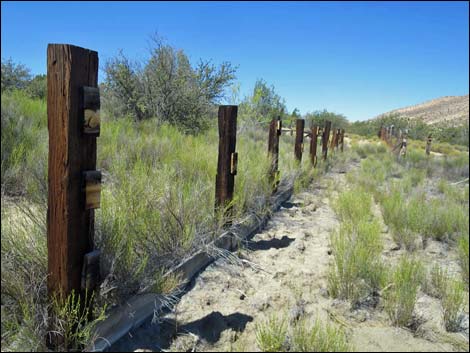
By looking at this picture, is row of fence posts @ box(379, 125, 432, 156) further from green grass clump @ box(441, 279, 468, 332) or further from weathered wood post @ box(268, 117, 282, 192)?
green grass clump @ box(441, 279, 468, 332)

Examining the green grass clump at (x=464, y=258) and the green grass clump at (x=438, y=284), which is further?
the green grass clump at (x=464, y=258)

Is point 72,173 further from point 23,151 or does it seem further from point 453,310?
point 453,310

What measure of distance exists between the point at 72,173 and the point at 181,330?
58.1 inches

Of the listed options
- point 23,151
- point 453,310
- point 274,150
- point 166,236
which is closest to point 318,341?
point 453,310

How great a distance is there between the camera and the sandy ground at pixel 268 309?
2760mm

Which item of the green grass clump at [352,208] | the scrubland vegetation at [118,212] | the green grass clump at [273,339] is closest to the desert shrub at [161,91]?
the scrubland vegetation at [118,212]

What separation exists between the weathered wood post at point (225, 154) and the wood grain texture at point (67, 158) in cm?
246

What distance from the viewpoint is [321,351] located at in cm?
245

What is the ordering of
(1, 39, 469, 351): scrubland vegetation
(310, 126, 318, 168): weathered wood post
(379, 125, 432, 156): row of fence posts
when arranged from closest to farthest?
(1, 39, 469, 351): scrubland vegetation < (310, 126, 318, 168): weathered wood post < (379, 125, 432, 156): row of fence posts

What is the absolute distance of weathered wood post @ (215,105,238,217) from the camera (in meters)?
4.63

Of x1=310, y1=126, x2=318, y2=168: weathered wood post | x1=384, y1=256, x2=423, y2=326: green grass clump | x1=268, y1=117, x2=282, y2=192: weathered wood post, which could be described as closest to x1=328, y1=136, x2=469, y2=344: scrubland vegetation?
x1=384, y1=256, x2=423, y2=326: green grass clump

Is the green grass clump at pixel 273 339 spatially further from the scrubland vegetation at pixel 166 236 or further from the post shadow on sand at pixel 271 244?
the post shadow on sand at pixel 271 244

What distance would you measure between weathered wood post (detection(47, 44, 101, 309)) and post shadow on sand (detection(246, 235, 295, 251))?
2.81 metres

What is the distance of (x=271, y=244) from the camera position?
199 inches
